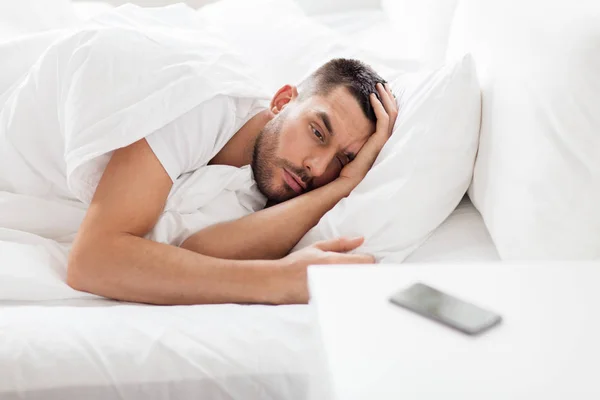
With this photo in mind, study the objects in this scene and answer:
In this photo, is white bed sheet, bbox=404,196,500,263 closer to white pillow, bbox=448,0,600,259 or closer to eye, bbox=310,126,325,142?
white pillow, bbox=448,0,600,259

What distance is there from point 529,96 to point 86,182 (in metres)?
0.71

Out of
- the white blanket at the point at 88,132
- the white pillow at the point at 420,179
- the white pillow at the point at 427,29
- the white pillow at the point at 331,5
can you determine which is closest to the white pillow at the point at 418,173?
the white pillow at the point at 420,179

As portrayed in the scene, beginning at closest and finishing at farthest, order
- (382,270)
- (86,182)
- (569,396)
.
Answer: (569,396), (382,270), (86,182)

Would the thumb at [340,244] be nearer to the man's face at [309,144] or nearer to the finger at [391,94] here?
the man's face at [309,144]

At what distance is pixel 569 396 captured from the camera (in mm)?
476

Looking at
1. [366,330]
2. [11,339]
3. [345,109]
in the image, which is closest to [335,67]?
[345,109]

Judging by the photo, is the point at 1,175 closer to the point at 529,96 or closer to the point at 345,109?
the point at 345,109

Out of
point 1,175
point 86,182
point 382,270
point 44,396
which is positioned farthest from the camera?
point 1,175

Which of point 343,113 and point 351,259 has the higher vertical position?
point 343,113

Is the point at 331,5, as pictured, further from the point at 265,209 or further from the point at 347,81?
the point at 265,209

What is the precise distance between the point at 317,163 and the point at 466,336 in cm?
73

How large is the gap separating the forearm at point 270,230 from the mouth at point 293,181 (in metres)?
0.04

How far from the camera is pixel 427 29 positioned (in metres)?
1.64

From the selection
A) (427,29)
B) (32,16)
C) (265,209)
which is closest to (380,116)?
(265,209)
